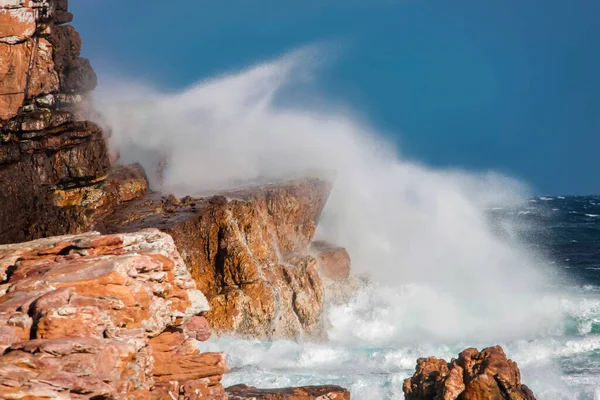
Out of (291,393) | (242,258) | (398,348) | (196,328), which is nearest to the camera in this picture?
(196,328)

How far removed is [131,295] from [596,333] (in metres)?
23.6

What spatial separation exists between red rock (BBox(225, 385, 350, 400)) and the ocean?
116 inches

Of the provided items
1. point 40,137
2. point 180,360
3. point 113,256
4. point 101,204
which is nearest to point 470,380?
point 180,360

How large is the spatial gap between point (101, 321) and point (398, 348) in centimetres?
1774

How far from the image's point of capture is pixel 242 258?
2408cm

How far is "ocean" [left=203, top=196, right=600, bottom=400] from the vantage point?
19.7 m

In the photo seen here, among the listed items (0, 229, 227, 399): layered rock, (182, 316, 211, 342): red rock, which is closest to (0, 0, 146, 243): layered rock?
(0, 229, 227, 399): layered rock

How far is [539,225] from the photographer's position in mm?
62938

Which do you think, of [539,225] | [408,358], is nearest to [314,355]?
[408,358]

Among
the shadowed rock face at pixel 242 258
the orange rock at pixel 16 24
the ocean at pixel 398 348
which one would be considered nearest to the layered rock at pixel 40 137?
the orange rock at pixel 16 24

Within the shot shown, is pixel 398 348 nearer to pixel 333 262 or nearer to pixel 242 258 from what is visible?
pixel 333 262

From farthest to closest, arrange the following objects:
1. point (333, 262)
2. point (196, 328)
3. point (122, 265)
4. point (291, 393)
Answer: point (333, 262), point (291, 393), point (196, 328), point (122, 265)

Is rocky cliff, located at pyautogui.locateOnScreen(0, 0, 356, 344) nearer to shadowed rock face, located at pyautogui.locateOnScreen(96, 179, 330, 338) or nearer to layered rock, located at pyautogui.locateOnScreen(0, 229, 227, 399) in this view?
shadowed rock face, located at pyautogui.locateOnScreen(96, 179, 330, 338)

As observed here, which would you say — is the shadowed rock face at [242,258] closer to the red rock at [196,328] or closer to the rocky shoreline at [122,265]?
the rocky shoreline at [122,265]
